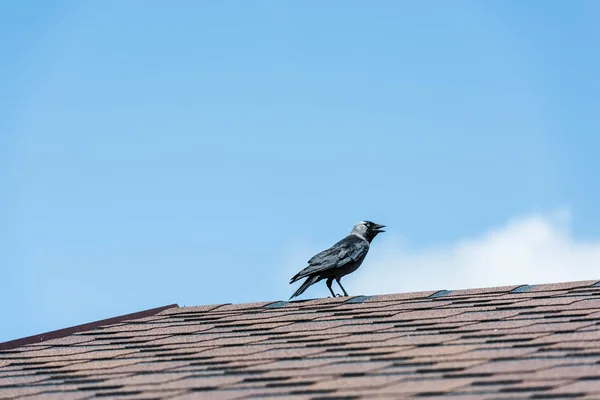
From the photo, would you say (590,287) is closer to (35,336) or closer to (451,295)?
(451,295)

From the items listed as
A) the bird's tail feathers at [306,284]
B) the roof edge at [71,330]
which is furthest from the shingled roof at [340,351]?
the bird's tail feathers at [306,284]

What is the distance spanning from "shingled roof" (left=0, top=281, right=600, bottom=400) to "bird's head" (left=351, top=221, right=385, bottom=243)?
10.1 feet

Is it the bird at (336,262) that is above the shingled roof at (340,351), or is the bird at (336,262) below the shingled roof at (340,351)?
above

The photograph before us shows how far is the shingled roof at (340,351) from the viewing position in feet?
16.3

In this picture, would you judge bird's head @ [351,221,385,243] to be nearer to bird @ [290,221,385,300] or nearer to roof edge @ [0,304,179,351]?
bird @ [290,221,385,300]

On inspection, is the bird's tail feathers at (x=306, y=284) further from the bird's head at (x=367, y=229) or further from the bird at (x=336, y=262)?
the bird's head at (x=367, y=229)

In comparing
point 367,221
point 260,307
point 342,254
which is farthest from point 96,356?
point 367,221

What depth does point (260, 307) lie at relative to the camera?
27.9ft

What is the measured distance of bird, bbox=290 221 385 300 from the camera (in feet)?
34.2

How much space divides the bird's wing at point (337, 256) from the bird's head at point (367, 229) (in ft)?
1.52

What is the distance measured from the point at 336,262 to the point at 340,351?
4.48 meters

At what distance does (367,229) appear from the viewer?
11734 mm

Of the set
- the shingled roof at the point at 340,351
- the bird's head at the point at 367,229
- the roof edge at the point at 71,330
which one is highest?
the bird's head at the point at 367,229

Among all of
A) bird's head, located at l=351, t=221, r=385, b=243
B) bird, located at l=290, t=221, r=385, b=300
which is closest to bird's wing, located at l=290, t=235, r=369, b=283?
bird, located at l=290, t=221, r=385, b=300
